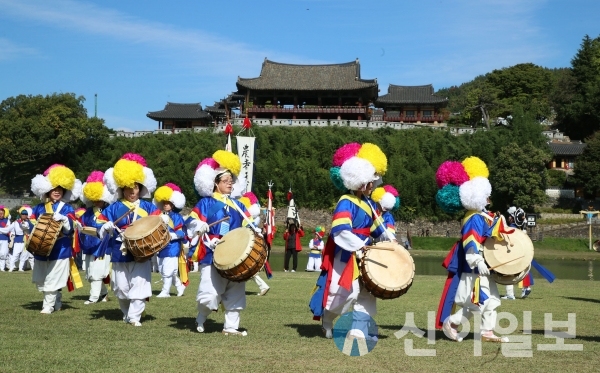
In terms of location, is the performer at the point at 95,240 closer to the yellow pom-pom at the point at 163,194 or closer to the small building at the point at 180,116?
the yellow pom-pom at the point at 163,194

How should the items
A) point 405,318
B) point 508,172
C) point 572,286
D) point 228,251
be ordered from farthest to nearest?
point 508,172 → point 572,286 → point 405,318 → point 228,251

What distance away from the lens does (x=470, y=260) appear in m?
8.62

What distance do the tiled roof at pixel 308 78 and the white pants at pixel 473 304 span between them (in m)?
61.6

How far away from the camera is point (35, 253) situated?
35.1 ft

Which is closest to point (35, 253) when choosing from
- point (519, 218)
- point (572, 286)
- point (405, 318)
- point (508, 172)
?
point (405, 318)

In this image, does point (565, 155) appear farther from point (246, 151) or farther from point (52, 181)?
point (52, 181)

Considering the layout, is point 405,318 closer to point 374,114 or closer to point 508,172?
point 508,172

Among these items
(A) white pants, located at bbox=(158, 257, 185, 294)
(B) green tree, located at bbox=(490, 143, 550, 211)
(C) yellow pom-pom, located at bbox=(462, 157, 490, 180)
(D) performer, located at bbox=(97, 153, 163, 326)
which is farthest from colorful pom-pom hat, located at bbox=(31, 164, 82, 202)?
(B) green tree, located at bbox=(490, 143, 550, 211)

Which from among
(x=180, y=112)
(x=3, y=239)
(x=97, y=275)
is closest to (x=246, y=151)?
(x=3, y=239)

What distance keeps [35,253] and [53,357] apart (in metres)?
4.14

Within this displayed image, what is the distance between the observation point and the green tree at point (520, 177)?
172ft

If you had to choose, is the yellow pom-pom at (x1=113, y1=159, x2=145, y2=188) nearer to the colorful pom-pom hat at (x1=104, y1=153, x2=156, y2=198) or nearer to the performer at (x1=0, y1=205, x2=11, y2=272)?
the colorful pom-pom hat at (x1=104, y1=153, x2=156, y2=198)

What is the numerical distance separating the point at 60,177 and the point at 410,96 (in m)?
65.7

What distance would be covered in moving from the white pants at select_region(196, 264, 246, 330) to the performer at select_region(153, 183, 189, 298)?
5.67 metres
